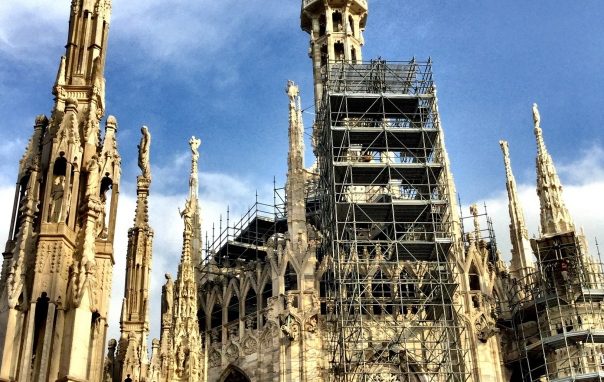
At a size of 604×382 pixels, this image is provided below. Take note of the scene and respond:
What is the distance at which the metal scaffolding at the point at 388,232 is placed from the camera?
27125 mm

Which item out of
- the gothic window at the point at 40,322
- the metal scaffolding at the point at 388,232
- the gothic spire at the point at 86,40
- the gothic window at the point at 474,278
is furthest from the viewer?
the gothic window at the point at 474,278

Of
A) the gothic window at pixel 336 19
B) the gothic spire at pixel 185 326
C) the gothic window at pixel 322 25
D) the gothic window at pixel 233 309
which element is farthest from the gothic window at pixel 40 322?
the gothic window at pixel 336 19

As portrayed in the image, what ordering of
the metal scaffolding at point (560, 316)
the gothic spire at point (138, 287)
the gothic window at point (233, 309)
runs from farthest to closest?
the gothic window at point (233, 309) → the metal scaffolding at point (560, 316) → the gothic spire at point (138, 287)

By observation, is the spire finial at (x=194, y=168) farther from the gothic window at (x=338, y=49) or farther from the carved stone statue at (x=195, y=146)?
the gothic window at (x=338, y=49)

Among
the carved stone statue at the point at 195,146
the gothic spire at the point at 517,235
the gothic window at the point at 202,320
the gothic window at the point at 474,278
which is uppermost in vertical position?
the carved stone statue at the point at 195,146

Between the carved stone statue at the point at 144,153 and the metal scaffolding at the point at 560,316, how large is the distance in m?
17.0

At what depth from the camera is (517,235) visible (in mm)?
34625

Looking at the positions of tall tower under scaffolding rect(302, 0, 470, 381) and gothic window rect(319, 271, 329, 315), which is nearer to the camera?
tall tower under scaffolding rect(302, 0, 470, 381)

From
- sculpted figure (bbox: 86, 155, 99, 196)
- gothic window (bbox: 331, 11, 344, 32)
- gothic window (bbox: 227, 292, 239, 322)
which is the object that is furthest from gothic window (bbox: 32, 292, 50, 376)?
gothic window (bbox: 331, 11, 344, 32)

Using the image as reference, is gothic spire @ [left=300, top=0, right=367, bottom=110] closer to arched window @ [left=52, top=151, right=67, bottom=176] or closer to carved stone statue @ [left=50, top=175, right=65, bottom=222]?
arched window @ [left=52, top=151, right=67, bottom=176]

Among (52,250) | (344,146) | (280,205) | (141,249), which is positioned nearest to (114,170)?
(52,250)

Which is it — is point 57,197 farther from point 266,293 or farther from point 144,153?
point 266,293

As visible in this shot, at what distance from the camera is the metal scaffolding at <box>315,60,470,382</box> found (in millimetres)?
27125

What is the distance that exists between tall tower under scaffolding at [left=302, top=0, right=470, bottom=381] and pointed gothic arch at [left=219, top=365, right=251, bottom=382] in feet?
14.4
